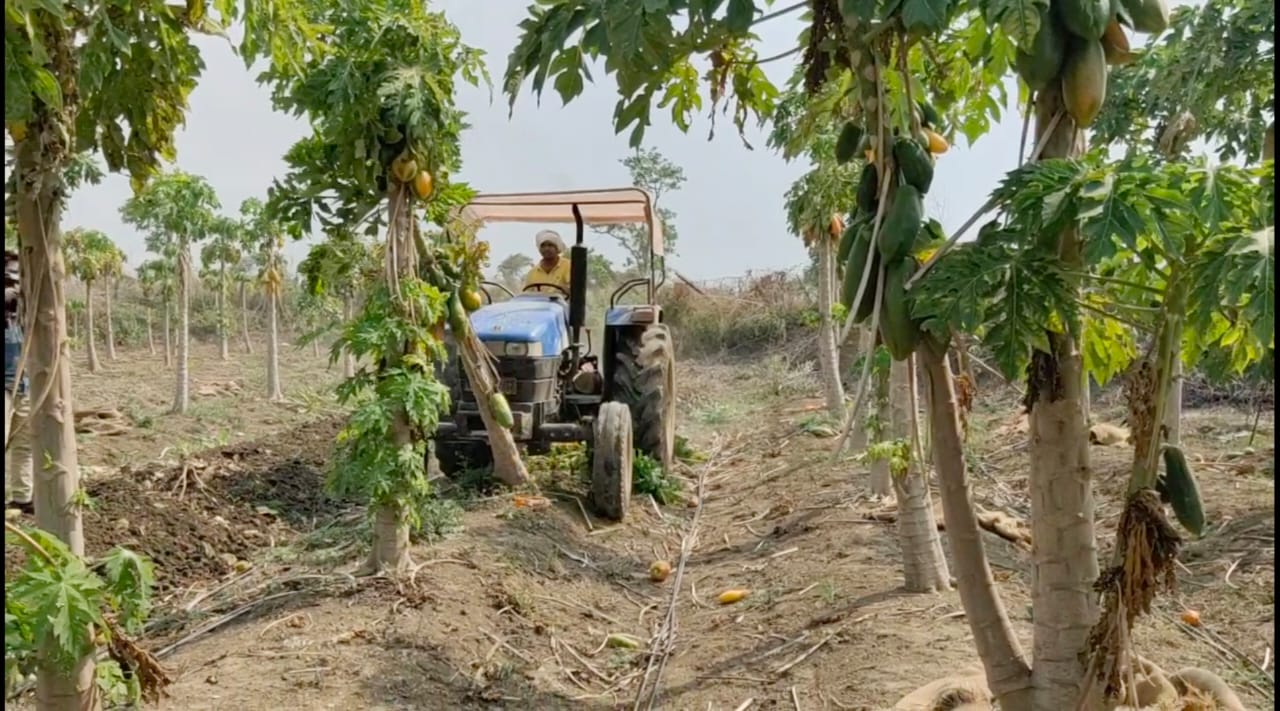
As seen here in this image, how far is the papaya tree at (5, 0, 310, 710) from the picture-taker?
8.60ft

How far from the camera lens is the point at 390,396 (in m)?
5.32

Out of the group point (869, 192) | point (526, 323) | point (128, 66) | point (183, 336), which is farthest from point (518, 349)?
point (183, 336)

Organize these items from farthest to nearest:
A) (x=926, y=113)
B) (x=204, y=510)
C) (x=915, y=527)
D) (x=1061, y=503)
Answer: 1. (x=204, y=510)
2. (x=915, y=527)
3. (x=926, y=113)
4. (x=1061, y=503)

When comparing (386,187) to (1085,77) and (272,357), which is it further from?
(272,357)

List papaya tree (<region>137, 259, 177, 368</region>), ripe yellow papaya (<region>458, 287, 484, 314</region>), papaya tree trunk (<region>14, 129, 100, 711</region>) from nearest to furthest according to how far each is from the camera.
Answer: papaya tree trunk (<region>14, 129, 100, 711</region>)
ripe yellow papaya (<region>458, 287, 484, 314</region>)
papaya tree (<region>137, 259, 177, 368</region>)

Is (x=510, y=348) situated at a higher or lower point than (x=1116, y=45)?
lower

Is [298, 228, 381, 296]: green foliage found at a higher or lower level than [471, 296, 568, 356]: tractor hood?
higher

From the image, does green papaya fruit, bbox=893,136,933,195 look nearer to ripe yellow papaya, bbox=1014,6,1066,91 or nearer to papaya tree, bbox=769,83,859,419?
ripe yellow papaya, bbox=1014,6,1066,91

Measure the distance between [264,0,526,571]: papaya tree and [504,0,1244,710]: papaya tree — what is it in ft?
8.90

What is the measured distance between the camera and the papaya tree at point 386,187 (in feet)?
17.2

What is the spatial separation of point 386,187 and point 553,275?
3.66 metres

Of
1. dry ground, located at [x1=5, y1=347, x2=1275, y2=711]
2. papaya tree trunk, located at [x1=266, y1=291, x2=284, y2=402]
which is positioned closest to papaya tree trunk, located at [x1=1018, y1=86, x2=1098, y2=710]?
dry ground, located at [x1=5, y1=347, x2=1275, y2=711]

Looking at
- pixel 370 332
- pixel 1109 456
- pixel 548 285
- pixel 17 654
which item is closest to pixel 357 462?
pixel 370 332

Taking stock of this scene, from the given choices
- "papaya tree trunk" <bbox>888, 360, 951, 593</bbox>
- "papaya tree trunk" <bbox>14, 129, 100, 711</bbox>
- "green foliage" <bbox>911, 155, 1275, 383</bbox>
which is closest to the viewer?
"green foliage" <bbox>911, 155, 1275, 383</bbox>
